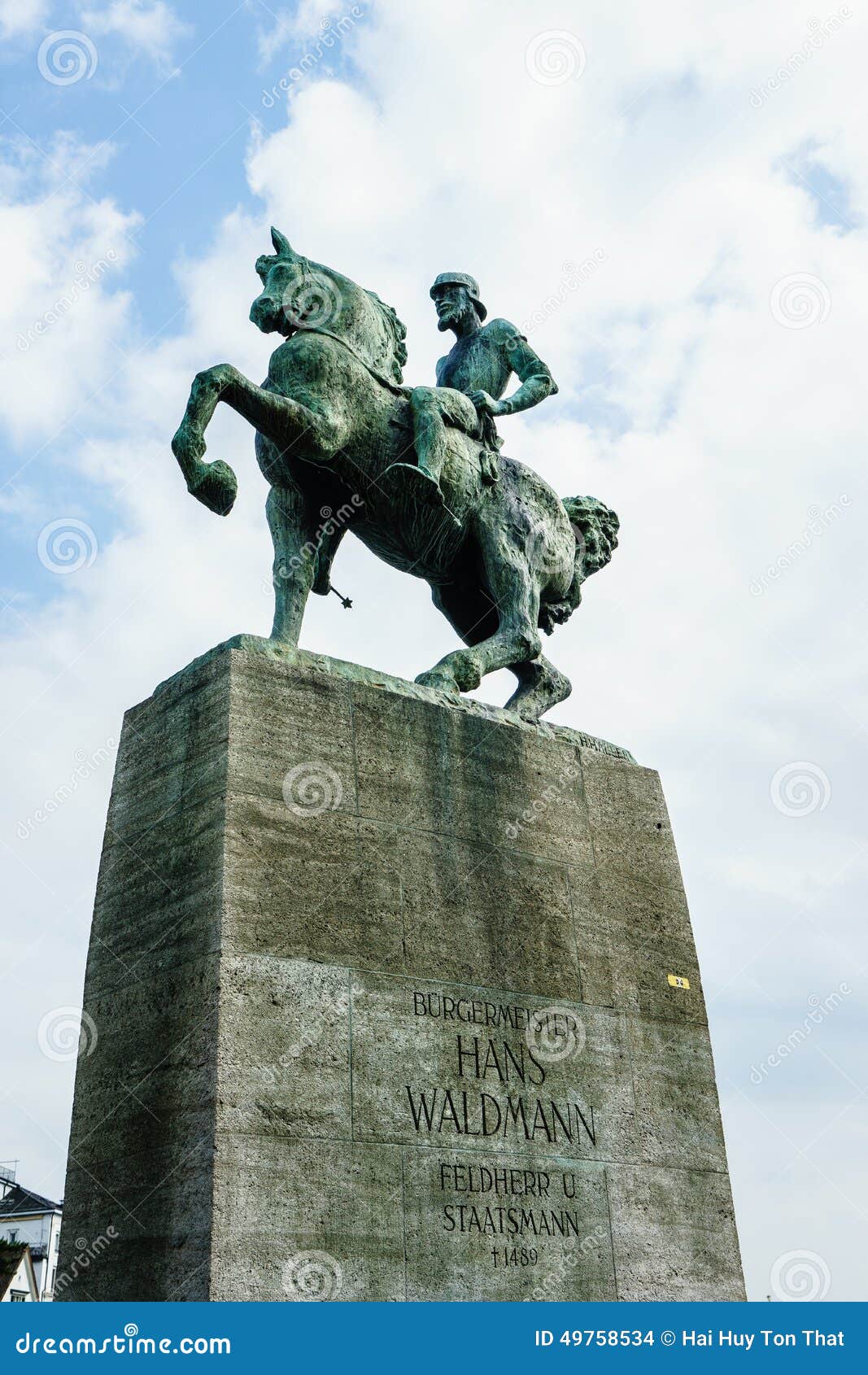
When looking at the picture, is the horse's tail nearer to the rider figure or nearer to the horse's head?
the rider figure

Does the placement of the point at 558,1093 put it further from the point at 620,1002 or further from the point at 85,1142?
the point at 85,1142

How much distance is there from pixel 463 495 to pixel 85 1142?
4.92m

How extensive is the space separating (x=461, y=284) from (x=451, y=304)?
8.2 inches

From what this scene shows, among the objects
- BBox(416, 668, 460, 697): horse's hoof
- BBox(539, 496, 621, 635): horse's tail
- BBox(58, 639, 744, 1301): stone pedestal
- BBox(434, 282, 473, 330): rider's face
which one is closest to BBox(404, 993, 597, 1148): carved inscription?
BBox(58, 639, 744, 1301): stone pedestal

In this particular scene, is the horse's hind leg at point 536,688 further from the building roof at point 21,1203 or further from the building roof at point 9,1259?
the building roof at point 21,1203

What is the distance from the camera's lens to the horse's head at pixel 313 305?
30.0 feet

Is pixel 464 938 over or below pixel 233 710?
below

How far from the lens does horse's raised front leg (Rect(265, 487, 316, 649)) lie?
8.94 meters

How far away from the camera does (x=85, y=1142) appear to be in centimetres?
734

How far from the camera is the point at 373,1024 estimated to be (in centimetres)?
729

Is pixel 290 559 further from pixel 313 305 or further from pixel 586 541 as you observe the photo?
pixel 586 541

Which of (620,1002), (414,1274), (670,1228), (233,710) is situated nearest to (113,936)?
(233,710)

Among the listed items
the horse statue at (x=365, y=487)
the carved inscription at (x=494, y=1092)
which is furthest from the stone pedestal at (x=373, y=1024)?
the horse statue at (x=365, y=487)

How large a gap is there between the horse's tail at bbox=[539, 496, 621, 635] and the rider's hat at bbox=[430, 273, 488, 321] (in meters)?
1.73
